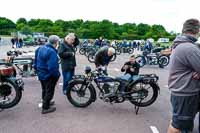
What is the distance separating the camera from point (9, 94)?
7285mm

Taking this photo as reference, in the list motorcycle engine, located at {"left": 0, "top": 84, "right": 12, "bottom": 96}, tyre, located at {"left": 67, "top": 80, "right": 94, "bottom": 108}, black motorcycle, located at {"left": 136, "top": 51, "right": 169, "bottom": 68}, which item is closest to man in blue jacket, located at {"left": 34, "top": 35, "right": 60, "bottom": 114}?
tyre, located at {"left": 67, "top": 80, "right": 94, "bottom": 108}

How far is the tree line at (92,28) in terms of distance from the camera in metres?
93.6

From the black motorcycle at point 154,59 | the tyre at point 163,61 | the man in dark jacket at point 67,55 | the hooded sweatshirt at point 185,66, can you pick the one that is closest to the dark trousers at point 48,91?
the man in dark jacket at point 67,55

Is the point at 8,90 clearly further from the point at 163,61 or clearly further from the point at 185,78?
the point at 163,61

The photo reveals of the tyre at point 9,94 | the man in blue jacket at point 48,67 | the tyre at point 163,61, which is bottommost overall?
the tyre at point 163,61

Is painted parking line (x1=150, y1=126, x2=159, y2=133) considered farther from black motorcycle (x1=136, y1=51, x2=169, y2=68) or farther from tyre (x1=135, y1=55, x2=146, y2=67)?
black motorcycle (x1=136, y1=51, x2=169, y2=68)

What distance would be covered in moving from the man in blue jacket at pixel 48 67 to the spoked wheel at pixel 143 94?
1819 mm

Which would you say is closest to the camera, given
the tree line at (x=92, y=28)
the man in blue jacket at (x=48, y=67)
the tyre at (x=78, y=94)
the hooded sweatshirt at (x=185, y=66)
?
the hooded sweatshirt at (x=185, y=66)

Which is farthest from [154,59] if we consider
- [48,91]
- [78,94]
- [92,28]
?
[92,28]

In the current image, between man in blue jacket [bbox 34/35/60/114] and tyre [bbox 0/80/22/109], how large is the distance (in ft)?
2.10

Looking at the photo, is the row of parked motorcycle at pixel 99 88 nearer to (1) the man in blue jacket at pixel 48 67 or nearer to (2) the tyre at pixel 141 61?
(1) the man in blue jacket at pixel 48 67

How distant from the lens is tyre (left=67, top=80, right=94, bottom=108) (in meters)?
7.47

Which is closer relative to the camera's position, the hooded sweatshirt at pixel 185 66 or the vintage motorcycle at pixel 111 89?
the hooded sweatshirt at pixel 185 66

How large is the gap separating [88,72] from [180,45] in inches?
159
